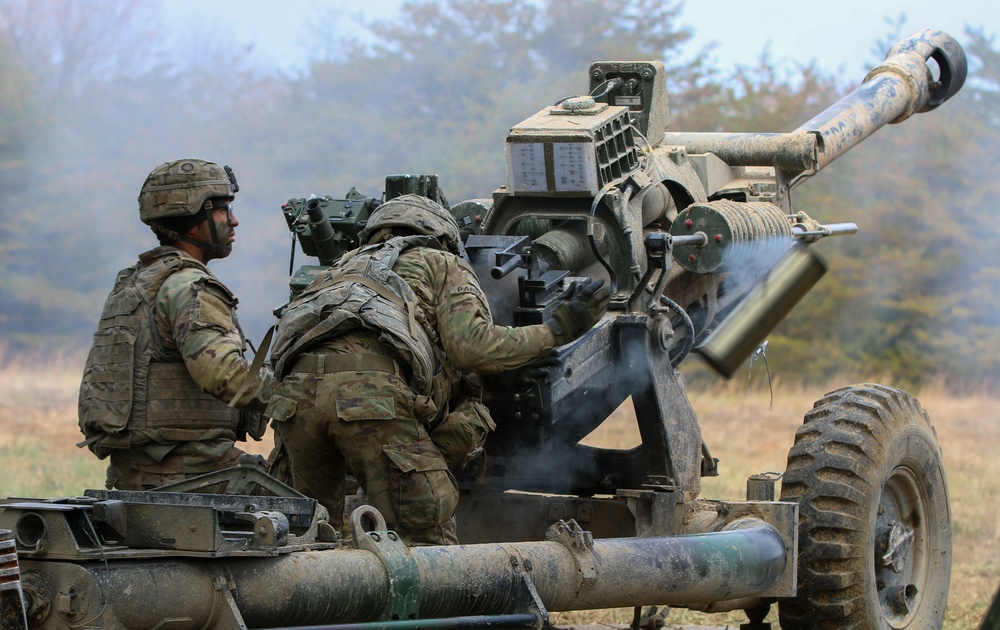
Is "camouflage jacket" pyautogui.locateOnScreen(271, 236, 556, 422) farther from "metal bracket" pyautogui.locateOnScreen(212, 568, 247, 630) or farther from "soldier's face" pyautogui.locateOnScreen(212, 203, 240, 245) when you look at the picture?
"metal bracket" pyautogui.locateOnScreen(212, 568, 247, 630)

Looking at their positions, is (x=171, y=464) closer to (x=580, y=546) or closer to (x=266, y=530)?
(x=266, y=530)

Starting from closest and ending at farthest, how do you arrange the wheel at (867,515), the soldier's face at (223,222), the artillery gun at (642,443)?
the artillery gun at (642,443) < the soldier's face at (223,222) < the wheel at (867,515)

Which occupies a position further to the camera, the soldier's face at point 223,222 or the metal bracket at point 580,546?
the soldier's face at point 223,222

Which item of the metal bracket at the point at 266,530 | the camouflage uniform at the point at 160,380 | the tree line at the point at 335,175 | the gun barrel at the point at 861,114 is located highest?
the tree line at the point at 335,175

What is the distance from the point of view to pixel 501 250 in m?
6.65

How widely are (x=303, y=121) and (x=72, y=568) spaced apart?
78.3 ft

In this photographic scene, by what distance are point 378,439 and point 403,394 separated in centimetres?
19

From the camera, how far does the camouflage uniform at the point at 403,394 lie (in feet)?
18.7

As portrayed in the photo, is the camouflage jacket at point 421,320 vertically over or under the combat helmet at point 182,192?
under

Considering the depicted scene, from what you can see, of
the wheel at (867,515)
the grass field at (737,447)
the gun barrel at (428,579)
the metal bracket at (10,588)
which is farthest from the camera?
the grass field at (737,447)

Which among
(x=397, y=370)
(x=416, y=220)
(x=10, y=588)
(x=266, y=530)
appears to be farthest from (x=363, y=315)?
(x=10, y=588)

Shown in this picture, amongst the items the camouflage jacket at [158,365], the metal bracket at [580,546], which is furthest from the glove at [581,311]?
the camouflage jacket at [158,365]

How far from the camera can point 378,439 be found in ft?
18.7

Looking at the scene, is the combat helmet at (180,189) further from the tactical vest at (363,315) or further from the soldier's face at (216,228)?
the tactical vest at (363,315)
